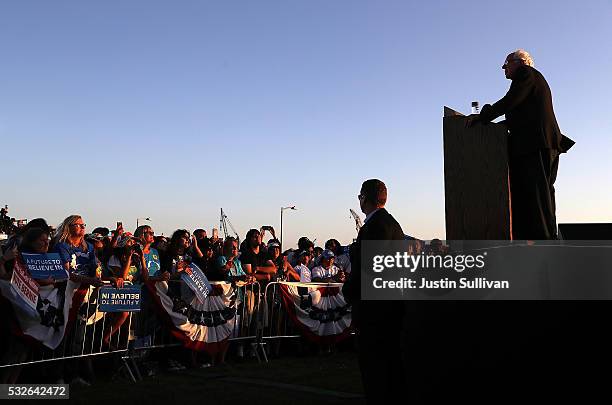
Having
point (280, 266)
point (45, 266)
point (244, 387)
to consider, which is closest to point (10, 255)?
point (45, 266)

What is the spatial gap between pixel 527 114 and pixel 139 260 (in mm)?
5596

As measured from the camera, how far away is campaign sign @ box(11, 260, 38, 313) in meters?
6.18

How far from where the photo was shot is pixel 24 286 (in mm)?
6281

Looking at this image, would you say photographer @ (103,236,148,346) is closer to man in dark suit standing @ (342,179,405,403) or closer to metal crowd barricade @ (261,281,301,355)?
metal crowd barricade @ (261,281,301,355)

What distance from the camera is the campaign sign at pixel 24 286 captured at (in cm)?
618

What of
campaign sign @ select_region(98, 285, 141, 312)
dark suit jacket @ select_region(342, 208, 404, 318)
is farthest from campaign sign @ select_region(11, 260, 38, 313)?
dark suit jacket @ select_region(342, 208, 404, 318)

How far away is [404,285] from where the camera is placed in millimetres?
4836

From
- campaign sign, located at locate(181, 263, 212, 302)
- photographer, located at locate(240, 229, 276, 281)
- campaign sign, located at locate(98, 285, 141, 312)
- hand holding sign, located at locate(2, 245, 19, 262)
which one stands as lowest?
campaign sign, located at locate(98, 285, 141, 312)

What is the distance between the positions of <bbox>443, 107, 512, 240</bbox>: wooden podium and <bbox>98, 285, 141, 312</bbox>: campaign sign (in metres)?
4.49

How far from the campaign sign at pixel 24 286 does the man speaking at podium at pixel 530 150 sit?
485 cm

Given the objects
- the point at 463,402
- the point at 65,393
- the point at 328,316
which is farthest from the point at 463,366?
the point at 328,316

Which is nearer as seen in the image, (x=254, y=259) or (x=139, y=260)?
(x=139, y=260)

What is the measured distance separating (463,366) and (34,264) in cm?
481

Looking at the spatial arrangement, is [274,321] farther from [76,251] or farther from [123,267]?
[76,251]
